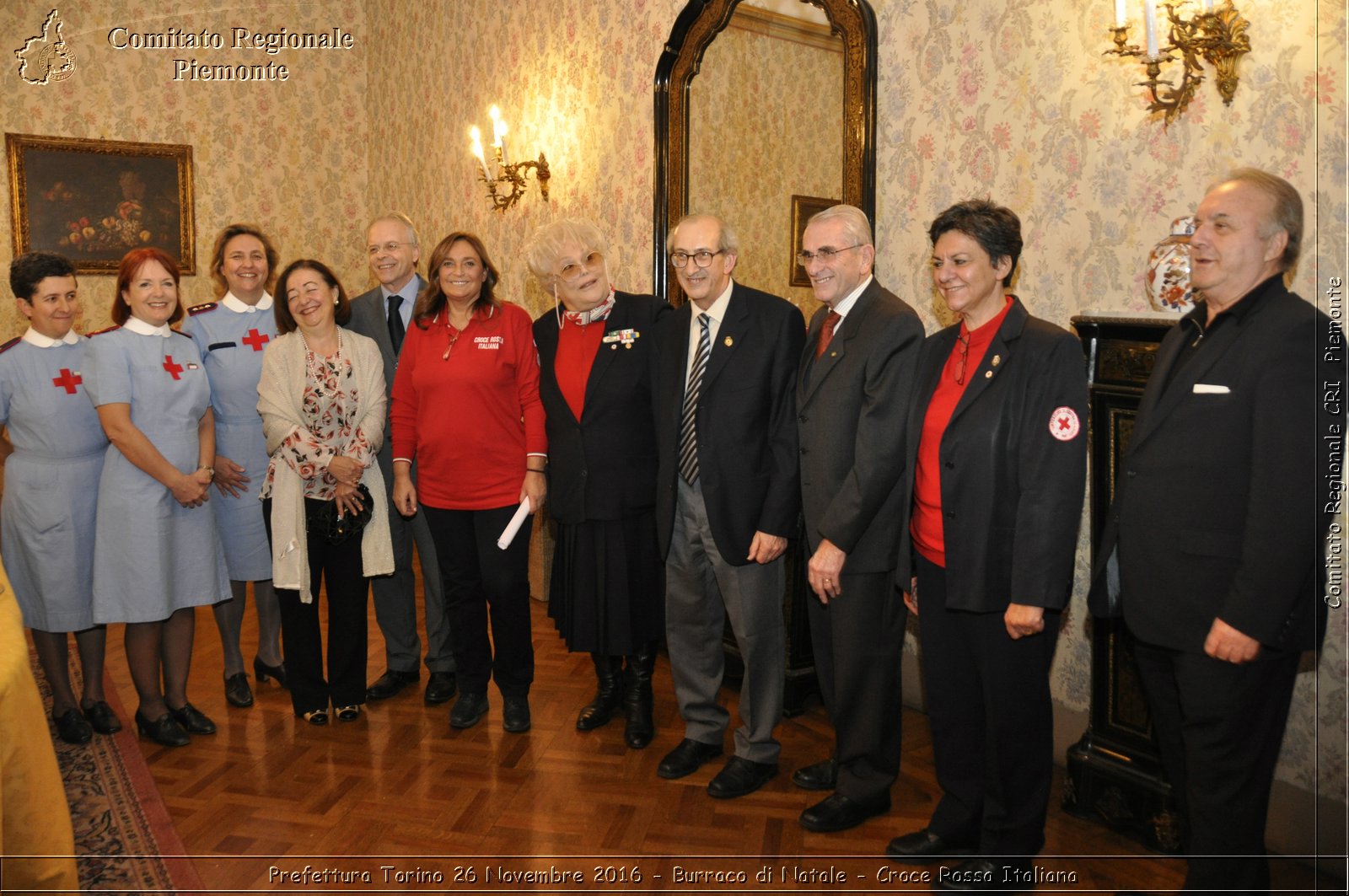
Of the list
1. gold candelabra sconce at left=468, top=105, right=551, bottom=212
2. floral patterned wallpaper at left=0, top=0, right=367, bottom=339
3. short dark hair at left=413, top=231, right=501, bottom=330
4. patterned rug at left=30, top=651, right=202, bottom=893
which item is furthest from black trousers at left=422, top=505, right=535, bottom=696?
floral patterned wallpaper at left=0, top=0, right=367, bottom=339

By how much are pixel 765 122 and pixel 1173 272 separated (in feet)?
6.00

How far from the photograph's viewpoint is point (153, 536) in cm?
326

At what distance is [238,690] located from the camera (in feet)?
12.1

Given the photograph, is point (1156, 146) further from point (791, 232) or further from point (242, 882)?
point (242, 882)

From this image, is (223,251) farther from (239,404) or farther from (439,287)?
(439,287)

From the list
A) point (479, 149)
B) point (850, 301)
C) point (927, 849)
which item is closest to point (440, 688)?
point (927, 849)

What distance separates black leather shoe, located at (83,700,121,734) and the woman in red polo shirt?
1.20 m

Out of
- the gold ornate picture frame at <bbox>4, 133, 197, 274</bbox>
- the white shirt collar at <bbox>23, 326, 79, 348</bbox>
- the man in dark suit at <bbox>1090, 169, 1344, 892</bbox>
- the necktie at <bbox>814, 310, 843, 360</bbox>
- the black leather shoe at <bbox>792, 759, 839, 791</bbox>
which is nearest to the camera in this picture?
the man in dark suit at <bbox>1090, 169, 1344, 892</bbox>

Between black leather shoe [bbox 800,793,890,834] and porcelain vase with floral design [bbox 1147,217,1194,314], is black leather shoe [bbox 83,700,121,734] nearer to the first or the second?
black leather shoe [bbox 800,793,890,834]

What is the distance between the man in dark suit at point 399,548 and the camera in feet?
12.3

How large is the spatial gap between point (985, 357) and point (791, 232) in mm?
1617

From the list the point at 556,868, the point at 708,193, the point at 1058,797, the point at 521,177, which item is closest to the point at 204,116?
the point at 521,177

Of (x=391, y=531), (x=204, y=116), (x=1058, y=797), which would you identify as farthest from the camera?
(x=204, y=116)

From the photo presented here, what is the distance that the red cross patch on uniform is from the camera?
214 centimetres
